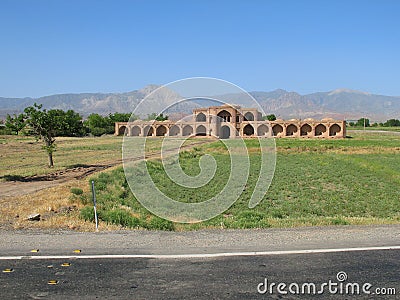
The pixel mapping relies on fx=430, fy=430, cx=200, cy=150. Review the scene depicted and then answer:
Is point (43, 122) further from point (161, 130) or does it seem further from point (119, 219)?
point (161, 130)

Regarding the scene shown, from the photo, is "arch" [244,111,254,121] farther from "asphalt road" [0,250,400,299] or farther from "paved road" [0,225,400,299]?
"asphalt road" [0,250,400,299]

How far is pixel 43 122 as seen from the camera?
1232 inches

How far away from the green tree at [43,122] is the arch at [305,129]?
76398mm

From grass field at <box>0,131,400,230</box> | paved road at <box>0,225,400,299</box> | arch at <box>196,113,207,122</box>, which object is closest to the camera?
paved road at <box>0,225,400,299</box>

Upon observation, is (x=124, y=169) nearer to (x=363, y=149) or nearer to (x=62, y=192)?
(x=62, y=192)

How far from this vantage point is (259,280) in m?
6.73

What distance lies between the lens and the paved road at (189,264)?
6.37 meters

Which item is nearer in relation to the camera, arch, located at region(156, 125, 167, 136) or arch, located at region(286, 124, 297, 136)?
arch, located at region(156, 125, 167, 136)

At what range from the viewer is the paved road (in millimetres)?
6371

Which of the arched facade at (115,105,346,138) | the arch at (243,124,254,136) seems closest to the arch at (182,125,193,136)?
the arched facade at (115,105,346,138)

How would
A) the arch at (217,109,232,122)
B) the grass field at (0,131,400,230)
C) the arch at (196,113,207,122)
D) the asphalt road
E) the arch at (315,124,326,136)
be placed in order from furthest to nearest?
the arch at (315,124,326,136)
the arch at (196,113,207,122)
the arch at (217,109,232,122)
the grass field at (0,131,400,230)
the asphalt road

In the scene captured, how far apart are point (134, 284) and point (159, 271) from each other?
66 centimetres

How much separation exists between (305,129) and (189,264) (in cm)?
9680

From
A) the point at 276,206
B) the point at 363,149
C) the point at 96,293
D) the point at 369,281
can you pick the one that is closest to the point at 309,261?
the point at 369,281
